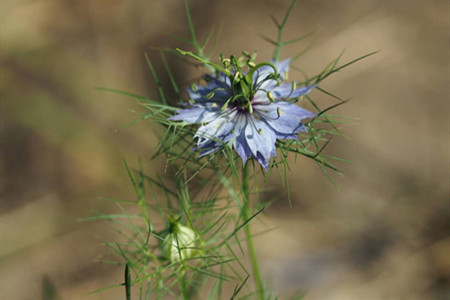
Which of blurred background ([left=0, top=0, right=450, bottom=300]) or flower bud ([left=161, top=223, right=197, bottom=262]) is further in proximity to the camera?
blurred background ([left=0, top=0, right=450, bottom=300])

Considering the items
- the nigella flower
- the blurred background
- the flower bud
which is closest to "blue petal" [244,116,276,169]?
the nigella flower

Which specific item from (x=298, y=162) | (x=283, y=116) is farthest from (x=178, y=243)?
(x=298, y=162)

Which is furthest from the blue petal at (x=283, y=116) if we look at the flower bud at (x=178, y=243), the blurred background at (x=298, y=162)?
the blurred background at (x=298, y=162)

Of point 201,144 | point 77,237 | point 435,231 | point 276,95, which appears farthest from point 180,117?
point 435,231

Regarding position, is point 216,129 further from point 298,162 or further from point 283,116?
point 298,162

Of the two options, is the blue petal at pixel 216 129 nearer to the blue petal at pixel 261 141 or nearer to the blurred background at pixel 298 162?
the blue petal at pixel 261 141

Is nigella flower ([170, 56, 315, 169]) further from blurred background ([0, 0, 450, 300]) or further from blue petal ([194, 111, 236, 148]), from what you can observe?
blurred background ([0, 0, 450, 300])

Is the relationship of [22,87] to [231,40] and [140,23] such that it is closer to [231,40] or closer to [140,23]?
[140,23]
